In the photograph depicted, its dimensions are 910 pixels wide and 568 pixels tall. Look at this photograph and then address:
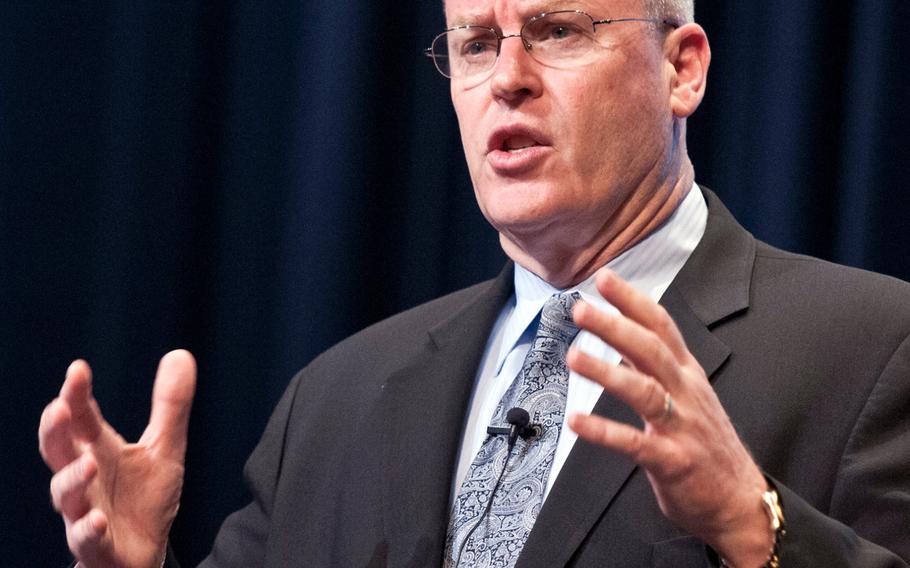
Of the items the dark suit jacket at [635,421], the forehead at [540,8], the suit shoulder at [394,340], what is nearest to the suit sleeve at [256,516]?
the dark suit jacket at [635,421]

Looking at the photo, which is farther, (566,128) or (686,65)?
(686,65)

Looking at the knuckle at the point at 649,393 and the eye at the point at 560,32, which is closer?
the knuckle at the point at 649,393

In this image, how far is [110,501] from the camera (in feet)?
4.95

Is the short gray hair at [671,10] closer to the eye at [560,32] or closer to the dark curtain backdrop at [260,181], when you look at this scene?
the eye at [560,32]

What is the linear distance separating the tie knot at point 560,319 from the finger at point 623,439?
0.57m

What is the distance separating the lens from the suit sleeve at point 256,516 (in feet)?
6.31

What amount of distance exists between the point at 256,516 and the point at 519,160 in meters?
0.71

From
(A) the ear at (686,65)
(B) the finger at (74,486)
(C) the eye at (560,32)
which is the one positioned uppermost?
(C) the eye at (560,32)

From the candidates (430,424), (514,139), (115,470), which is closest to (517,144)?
(514,139)

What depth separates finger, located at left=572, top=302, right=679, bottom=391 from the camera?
A: 1.14 m

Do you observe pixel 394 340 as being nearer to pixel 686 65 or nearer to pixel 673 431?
pixel 686 65

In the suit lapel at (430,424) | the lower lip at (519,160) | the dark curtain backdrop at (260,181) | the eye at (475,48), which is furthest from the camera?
the dark curtain backdrop at (260,181)

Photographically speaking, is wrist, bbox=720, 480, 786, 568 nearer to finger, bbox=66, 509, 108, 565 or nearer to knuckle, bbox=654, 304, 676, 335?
knuckle, bbox=654, 304, 676, 335

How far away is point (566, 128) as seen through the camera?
5.75 feet
